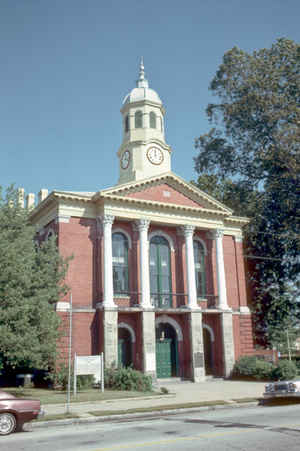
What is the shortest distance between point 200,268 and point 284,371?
931cm

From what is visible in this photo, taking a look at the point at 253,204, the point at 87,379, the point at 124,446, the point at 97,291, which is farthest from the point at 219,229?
the point at 124,446

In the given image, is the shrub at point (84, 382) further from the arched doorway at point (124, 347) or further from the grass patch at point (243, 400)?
the grass patch at point (243, 400)

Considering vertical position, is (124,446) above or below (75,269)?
below

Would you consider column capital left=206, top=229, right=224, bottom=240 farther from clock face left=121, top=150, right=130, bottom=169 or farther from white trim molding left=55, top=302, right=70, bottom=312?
white trim molding left=55, top=302, right=70, bottom=312

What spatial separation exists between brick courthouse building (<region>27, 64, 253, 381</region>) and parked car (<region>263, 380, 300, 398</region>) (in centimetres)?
1128

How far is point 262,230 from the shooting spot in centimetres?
4009

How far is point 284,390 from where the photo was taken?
18.1m

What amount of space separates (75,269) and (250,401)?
13831 millimetres

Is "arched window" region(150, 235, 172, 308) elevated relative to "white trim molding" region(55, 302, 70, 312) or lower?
elevated

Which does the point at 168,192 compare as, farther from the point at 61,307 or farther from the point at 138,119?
the point at 61,307

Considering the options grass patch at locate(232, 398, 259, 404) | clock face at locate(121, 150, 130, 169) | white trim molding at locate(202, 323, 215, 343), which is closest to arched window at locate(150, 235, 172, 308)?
white trim molding at locate(202, 323, 215, 343)

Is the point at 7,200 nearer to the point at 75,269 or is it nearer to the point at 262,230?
the point at 75,269

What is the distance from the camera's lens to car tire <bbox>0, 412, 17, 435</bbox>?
1248 cm

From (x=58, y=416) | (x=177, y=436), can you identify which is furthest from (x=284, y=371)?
(x=177, y=436)
